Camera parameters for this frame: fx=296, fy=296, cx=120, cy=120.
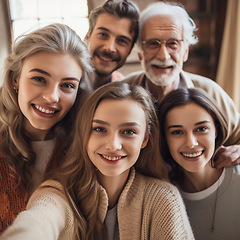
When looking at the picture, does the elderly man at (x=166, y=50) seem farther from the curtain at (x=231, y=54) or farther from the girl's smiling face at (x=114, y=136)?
the curtain at (x=231, y=54)

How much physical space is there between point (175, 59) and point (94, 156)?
904mm

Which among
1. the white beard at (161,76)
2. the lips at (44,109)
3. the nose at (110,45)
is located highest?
the nose at (110,45)

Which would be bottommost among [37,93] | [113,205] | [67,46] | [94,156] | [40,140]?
[113,205]

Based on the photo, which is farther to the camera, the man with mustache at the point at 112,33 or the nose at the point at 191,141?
the man with mustache at the point at 112,33

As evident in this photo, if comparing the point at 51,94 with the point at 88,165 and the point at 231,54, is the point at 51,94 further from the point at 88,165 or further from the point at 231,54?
the point at 231,54

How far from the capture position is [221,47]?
13.1 feet

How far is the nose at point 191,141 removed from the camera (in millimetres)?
1340

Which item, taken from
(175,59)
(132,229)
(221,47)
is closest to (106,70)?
(175,59)

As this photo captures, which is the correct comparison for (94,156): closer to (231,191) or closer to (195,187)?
(195,187)

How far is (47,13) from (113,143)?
333 cm

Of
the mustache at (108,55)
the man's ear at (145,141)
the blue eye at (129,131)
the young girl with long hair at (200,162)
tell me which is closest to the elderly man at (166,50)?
the mustache at (108,55)

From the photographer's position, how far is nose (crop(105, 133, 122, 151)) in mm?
1209

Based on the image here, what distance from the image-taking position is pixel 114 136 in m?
1.23

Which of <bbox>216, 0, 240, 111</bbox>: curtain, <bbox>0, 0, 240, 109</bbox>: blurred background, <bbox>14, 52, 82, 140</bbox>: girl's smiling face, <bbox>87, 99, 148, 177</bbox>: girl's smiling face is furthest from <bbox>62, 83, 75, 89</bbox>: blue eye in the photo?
<bbox>216, 0, 240, 111</bbox>: curtain
